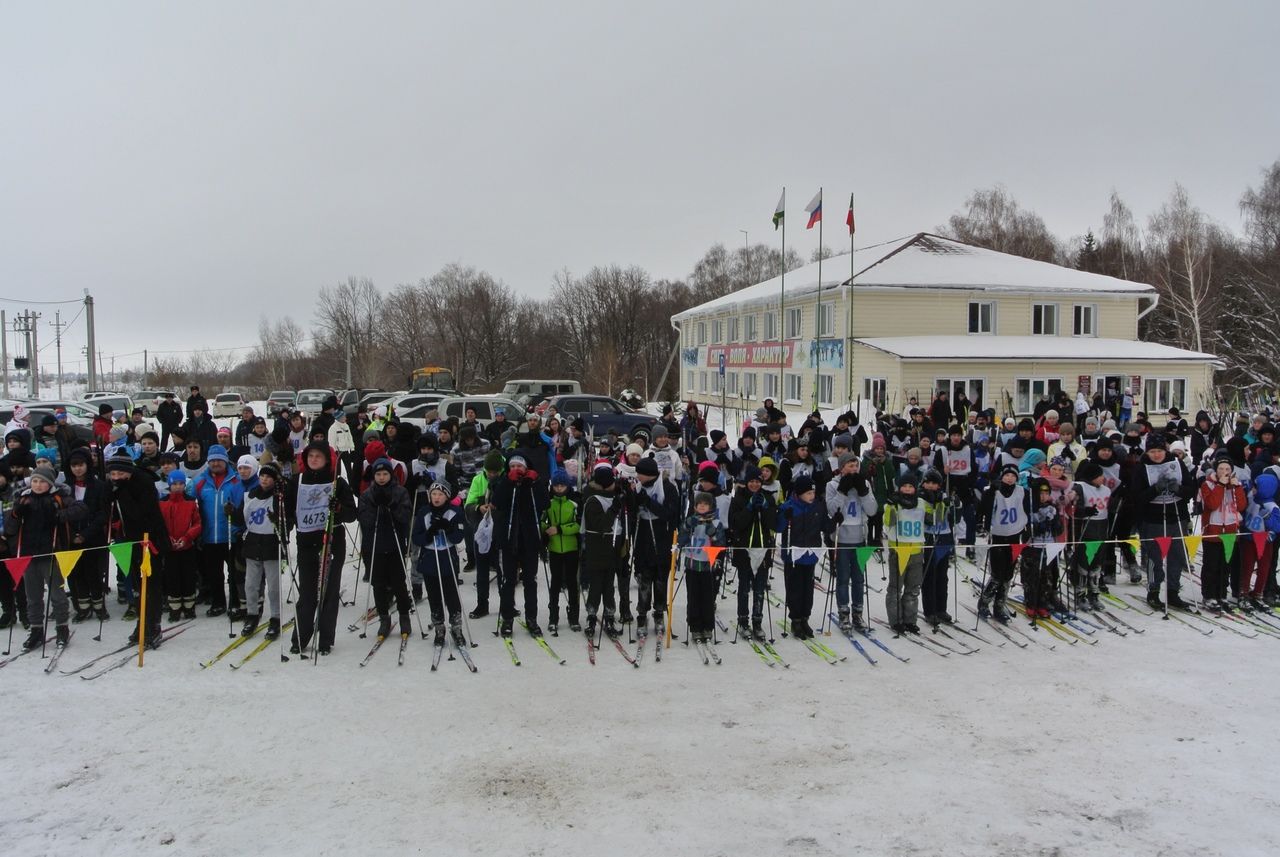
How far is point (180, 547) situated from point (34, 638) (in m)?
1.41

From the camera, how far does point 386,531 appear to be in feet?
26.1

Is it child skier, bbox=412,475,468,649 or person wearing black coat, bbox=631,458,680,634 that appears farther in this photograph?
person wearing black coat, bbox=631,458,680,634

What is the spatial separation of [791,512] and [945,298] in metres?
27.3

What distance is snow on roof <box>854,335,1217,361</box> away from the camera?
29.6 m

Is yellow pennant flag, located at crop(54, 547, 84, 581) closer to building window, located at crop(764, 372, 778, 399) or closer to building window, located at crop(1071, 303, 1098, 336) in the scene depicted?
building window, located at crop(764, 372, 778, 399)

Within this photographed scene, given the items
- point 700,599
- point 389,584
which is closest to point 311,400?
point 389,584

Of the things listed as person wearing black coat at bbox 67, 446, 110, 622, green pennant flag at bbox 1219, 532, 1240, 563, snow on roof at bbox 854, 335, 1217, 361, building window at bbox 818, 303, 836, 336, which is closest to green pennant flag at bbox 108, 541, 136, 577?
person wearing black coat at bbox 67, 446, 110, 622

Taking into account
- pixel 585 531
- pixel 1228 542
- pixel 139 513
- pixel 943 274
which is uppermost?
pixel 943 274

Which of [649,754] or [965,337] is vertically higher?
[965,337]

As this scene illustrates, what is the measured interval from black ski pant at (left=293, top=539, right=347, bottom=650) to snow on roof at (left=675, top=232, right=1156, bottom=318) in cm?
2621

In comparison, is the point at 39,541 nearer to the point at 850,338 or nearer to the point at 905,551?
the point at 905,551

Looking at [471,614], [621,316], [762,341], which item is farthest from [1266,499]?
[621,316]

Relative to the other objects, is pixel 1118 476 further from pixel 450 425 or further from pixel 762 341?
pixel 762 341

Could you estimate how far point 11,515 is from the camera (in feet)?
26.1
